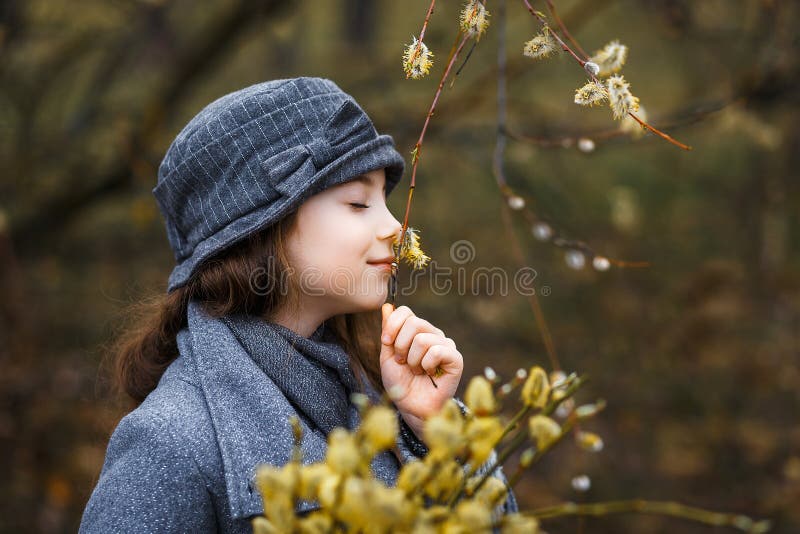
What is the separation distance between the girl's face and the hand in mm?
62

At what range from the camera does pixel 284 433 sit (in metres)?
1.20

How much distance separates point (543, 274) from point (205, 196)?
3.50 meters

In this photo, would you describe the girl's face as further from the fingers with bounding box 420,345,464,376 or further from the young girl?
the fingers with bounding box 420,345,464,376

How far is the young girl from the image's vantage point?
1.27 m

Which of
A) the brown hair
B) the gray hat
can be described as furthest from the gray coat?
the gray hat

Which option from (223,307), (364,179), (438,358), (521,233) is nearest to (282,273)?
(223,307)

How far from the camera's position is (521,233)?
4.98 meters

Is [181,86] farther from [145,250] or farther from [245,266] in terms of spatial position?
[245,266]

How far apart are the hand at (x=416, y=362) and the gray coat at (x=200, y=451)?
13 cm

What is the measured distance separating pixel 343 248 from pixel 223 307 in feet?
0.81

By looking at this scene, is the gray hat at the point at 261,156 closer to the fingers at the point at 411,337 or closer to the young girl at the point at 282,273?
the young girl at the point at 282,273

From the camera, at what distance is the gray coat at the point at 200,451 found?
44.0 inches

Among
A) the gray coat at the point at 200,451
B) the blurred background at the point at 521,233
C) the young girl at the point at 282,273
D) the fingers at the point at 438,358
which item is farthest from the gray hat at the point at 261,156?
the blurred background at the point at 521,233

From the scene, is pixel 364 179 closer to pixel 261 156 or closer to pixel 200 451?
pixel 261 156
